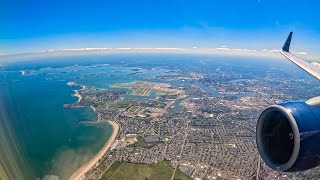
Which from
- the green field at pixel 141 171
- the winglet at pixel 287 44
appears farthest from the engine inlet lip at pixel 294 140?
the green field at pixel 141 171

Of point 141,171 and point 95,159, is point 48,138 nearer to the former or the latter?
point 95,159

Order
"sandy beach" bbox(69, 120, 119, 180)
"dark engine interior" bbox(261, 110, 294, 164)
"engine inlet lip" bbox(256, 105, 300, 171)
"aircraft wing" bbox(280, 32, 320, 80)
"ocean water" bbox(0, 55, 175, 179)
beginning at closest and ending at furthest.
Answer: "engine inlet lip" bbox(256, 105, 300, 171), "dark engine interior" bbox(261, 110, 294, 164), "aircraft wing" bbox(280, 32, 320, 80), "ocean water" bbox(0, 55, 175, 179), "sandy beach" bbox(69, 120, 119, 180)

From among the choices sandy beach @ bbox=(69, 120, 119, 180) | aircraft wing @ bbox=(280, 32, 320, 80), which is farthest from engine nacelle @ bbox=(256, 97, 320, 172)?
sandy beach @ bbox=(69, 120, 119, 180)

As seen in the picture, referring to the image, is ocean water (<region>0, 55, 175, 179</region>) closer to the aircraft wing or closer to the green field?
the green field

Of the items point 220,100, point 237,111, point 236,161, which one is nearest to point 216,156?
point 236,161

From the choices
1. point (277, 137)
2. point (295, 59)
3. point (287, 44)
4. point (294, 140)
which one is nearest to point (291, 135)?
point (277, 137)
